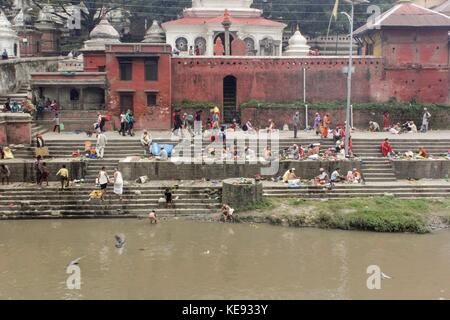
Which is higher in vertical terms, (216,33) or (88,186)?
(216,33)

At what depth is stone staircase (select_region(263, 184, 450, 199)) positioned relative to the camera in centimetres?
2016

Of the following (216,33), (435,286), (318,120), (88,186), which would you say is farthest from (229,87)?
(435,286)

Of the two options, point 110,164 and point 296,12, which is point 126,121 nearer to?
point 110,164

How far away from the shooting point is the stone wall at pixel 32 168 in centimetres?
2077

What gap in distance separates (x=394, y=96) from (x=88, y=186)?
15.1 m

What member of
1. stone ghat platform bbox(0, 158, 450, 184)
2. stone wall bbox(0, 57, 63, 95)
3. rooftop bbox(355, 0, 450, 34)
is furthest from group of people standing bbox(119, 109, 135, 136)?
rooftop bbox(355, 0, 450, 34)

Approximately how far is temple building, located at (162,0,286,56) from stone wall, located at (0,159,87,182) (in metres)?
13.8

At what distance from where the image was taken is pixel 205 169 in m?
21.1

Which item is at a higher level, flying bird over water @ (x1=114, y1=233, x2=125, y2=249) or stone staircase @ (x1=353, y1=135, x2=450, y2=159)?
stone staircase @ (x1=353, y1=135, x2=450, y2=159)

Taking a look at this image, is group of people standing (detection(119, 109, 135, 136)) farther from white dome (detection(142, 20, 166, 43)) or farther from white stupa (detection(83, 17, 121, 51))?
white dome (detection(142, 20, 166, 43))

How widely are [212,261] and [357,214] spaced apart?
515 cm

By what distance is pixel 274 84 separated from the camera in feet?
93.1

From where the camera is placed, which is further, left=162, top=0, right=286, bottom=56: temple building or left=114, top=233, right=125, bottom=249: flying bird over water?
left=162, top=0, right=286, bottom=56: temple building

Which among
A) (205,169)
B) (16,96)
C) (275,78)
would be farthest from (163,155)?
(16,96)
